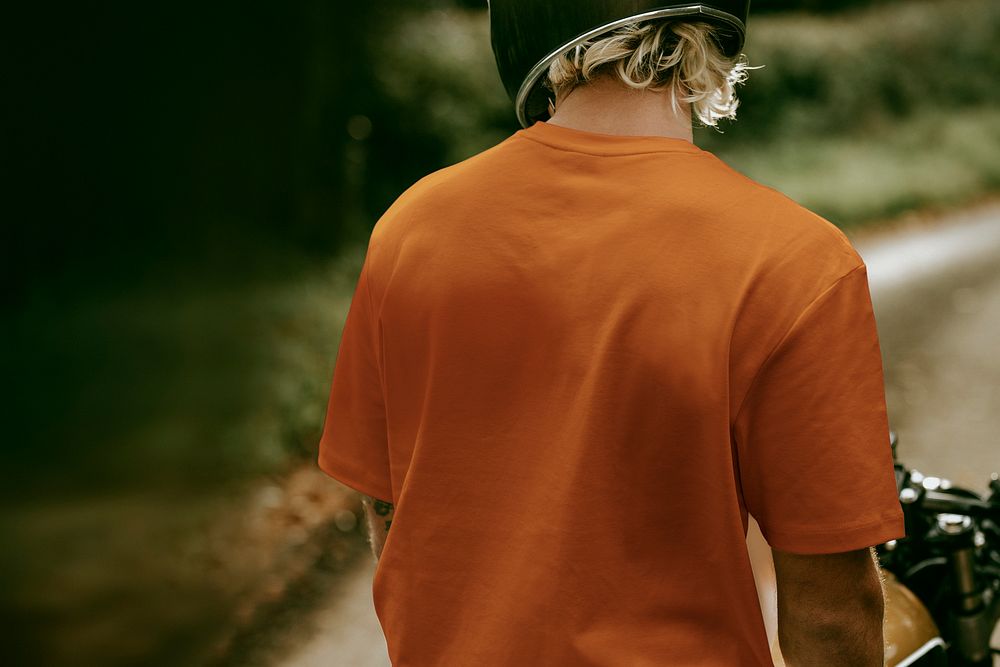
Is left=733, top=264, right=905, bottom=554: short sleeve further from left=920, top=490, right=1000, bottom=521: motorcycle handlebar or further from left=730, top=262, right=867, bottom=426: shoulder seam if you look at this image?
left=920, top=490, right=1000, bottom=521: motorcycle handlebar

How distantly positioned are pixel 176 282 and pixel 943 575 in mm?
5538

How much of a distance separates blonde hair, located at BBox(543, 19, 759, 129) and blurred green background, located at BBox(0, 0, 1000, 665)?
3309 mm

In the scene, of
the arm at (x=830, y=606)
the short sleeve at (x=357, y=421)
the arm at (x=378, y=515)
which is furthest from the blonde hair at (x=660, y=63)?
the arm at (x=378, y=515)

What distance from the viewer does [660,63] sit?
54.5 inches

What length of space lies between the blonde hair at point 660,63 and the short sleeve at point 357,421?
1.55 ft

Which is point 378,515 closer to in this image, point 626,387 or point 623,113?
point 626,387

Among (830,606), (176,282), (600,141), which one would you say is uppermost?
(600,141)

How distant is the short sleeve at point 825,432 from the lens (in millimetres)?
1201

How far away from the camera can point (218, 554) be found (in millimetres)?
4777

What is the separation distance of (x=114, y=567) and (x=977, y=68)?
15.9m

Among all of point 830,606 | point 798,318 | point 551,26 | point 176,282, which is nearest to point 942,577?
point 830,606

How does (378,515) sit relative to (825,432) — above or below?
below

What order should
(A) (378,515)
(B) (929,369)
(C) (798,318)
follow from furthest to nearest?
(B) (929,369) < (A) (378,515) < (C) (798,318)

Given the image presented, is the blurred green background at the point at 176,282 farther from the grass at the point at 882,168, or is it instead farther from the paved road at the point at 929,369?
the grass at the point at 882,168
